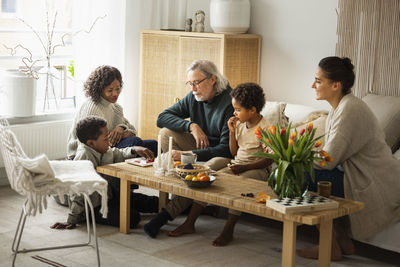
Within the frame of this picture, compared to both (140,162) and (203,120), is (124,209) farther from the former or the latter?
(203,120)

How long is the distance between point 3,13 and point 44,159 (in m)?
2.66

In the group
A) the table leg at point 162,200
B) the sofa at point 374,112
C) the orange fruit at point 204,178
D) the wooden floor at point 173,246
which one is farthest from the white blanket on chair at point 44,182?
the sofa at point 374,112

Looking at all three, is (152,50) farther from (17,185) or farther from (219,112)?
(17,185)

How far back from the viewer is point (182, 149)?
455 centimetres

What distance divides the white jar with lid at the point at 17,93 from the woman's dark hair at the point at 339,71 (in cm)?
260

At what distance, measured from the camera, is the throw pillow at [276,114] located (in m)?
4.57

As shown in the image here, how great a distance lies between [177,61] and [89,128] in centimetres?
171

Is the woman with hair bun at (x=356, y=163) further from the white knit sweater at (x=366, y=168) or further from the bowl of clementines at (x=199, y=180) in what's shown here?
the bowl of clementines at (x=199, y=180)

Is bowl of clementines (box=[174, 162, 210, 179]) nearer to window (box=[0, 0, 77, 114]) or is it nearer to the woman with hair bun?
the woman with hair bun

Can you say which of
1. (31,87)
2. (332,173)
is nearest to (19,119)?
(31,87)

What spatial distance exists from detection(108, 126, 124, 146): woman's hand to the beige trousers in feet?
1.04

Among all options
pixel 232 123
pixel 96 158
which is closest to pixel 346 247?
pixel 232 123

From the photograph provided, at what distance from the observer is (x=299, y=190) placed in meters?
3.23

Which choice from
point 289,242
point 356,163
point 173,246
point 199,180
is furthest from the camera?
point 173,246
